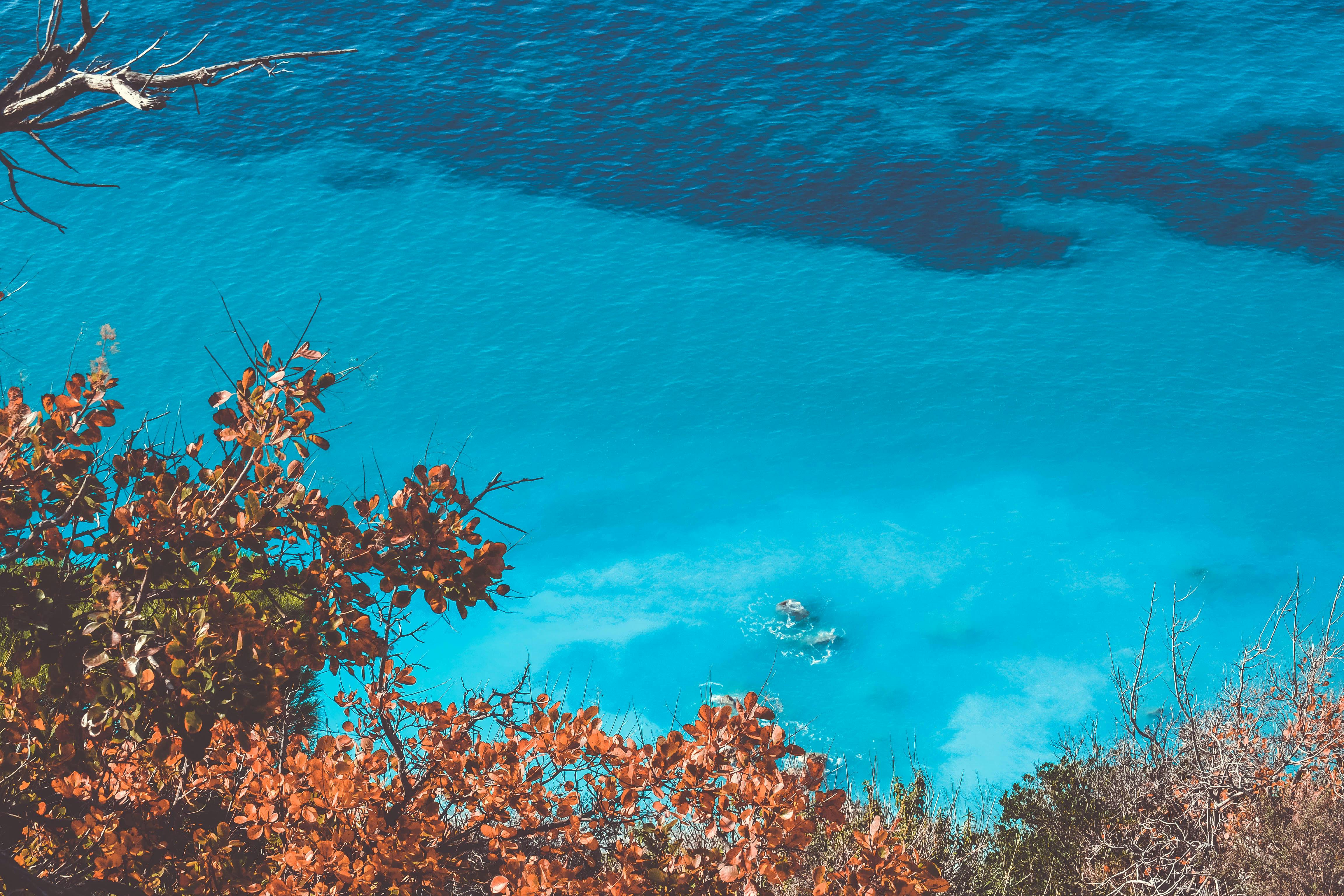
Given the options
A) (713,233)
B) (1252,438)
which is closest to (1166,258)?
(1252,438)

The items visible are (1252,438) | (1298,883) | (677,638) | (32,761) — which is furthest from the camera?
(1252,438)

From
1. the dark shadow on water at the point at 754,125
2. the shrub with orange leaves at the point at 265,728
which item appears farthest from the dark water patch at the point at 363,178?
the shrub with orange leaves at the point at 265,728

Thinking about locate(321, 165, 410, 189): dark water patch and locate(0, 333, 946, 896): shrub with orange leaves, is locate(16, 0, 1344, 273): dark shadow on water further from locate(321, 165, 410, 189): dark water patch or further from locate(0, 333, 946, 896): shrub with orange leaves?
locate(0, 333, 946, 896): shrub with orange leaves

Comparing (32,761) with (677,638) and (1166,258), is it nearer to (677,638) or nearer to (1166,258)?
(677,638)

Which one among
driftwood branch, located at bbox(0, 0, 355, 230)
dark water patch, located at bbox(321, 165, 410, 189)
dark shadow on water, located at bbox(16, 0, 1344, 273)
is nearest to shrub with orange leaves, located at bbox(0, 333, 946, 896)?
driftwood branch, located at bbox(0, 0, 355, 230)

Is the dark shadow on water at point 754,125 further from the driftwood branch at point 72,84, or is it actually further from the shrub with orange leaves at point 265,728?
the driftwood branch at point 72,84

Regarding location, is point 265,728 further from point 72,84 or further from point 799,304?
point 799,304
